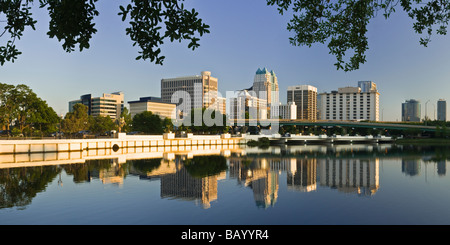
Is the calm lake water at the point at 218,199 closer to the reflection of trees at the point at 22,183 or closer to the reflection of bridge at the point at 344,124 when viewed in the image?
the reflection of trees at the point at 22,183

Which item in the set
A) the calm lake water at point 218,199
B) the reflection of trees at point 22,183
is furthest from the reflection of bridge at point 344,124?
the reflection of trees at point 22,183

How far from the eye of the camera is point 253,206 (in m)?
19.6

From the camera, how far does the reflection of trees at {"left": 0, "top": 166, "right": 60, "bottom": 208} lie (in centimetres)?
2051

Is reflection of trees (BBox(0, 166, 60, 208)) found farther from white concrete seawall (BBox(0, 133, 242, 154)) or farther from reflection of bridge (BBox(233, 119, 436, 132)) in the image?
reflection of bridge (BBox(233, 119, 436, 132))

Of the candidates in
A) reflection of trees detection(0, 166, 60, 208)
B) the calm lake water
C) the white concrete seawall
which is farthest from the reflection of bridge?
reflection of trees detection(0, 166, 60, 208)

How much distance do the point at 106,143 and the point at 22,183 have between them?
4679cm

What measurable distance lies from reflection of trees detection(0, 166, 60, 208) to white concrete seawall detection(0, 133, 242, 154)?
2324 centimetres

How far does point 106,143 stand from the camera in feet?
239

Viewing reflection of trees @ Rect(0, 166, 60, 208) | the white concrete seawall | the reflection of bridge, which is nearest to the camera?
reflection of trees @ Rect(0, 166, 60, 208)

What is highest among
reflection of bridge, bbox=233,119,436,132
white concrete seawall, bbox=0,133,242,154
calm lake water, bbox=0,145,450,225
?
reflection of bridge, bbox=233,119,436,132

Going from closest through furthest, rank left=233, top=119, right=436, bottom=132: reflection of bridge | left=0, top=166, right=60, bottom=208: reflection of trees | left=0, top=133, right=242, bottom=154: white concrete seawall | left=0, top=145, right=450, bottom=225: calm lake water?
left=0, top=145, right=450, bottom=225: calm lake water < left=0, top=166, right=60, bottom=208: reflection of trees < left=0, top=133, right=242, bottom=154: white concrete seawall < left=233, top=119, right=436, bottom=132: reflection of bridge

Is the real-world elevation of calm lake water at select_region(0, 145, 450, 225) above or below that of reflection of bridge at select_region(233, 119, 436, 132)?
below

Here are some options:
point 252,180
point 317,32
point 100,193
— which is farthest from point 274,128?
point 317,32

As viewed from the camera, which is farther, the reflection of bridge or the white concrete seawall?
the reflection of bridge
